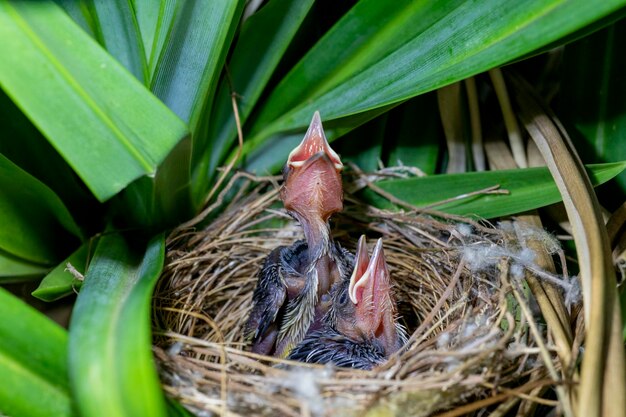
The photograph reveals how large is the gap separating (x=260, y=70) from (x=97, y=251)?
383 mm

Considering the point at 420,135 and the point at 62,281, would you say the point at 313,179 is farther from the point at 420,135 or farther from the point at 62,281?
the point at 62,281

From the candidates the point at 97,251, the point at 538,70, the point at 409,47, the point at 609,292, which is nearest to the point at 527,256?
the point at 609,292

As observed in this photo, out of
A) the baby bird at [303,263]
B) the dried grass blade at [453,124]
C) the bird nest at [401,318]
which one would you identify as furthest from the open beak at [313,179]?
the dried grass blade at [453,124]

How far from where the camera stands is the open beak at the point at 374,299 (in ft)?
3.00

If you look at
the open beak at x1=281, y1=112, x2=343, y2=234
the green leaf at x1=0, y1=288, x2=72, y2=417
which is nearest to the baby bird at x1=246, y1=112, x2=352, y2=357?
the open beak at x1=281, y1=112, x2=343, y2=234

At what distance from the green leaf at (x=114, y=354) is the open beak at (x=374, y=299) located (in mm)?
348

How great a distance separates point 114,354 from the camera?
1.82ft

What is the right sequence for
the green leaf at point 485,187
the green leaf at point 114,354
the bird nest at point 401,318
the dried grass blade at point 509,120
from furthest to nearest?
the dried grass blade at point 509,120, the green leaf at point 485,187, the bird nest at point 401,318, the green leaf at point 114,354

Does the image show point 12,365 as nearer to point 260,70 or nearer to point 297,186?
point 297,186

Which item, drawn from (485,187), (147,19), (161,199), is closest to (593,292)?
(485,187)

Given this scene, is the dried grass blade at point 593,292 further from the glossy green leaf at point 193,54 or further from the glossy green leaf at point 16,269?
the glossy green leaf at point 16,269

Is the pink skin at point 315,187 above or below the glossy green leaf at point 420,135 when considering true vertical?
below

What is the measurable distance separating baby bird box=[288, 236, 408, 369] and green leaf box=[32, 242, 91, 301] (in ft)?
1.11

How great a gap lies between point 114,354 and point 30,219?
434 mm
